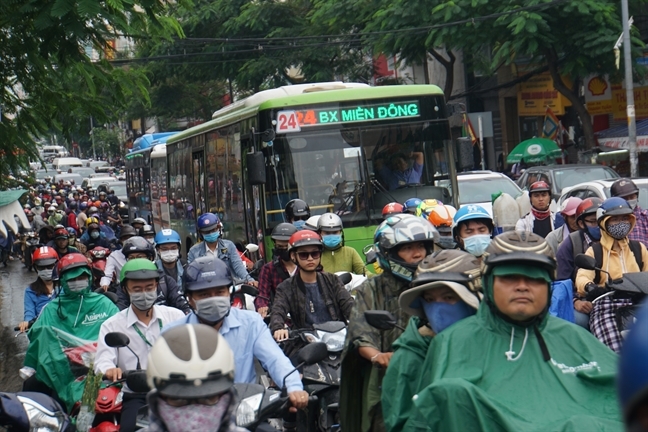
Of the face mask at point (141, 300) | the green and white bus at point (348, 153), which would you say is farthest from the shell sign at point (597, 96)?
the face mask at point (141, 300)

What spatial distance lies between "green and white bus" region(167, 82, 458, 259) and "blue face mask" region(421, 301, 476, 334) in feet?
29.2

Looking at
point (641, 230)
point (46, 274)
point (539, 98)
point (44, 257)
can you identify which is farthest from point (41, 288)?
point (539, 98)

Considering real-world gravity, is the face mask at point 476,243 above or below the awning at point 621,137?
above

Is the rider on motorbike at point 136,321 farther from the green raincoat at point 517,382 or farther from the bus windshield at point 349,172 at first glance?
the bus windshield at point 349,172

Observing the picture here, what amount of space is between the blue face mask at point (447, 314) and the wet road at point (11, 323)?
9221 millimetres

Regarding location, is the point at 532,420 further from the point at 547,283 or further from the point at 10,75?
the point at 10,75

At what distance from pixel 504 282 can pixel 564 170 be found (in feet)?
57.7

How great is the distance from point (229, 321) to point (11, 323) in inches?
599

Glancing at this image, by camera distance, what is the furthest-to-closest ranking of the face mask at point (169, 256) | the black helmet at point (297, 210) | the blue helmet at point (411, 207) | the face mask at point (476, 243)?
the black helmet at point (297, 210)
the blue helmet at point (411, 207)
the face mask at point (169, 256)
the face mask at point (476, 243)

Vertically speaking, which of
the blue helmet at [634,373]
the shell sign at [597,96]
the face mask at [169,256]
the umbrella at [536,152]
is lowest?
the umbrella at [536,152]

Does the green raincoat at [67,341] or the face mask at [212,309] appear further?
the green raincoat at [67,341]

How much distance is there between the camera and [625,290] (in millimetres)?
7090

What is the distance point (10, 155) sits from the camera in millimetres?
12781

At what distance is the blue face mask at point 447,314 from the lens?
4.58 metres
